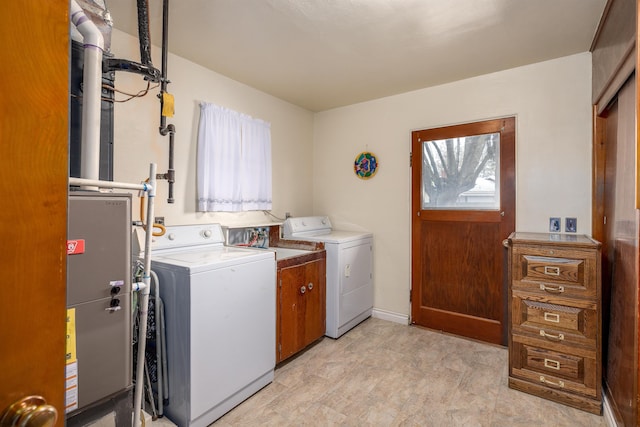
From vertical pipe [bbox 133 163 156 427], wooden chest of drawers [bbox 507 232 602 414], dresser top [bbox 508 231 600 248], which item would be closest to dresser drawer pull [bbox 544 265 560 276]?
wooden chest of drawers [bbox 507 232 602 414]

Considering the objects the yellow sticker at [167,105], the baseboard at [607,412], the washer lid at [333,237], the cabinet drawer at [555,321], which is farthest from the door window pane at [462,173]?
the yellow sticker at [167,105]

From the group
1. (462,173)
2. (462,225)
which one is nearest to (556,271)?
(462,225)

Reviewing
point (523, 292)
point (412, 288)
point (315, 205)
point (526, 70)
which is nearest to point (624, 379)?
point (523, 292)

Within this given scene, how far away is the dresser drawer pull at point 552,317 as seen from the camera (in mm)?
2129

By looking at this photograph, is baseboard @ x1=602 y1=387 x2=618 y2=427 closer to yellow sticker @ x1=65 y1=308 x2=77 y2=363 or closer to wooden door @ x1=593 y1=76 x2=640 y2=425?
wooden door @ x1=593 y1=76 x2=640 y2=425

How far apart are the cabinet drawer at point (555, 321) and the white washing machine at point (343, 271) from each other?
1.44 m

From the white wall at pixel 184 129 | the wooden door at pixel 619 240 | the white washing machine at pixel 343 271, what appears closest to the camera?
the wooden door at pixel 619 240

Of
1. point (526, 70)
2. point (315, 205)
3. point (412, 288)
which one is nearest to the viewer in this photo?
point (526, 70)

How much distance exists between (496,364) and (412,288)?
1.03m

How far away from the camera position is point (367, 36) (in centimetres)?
231

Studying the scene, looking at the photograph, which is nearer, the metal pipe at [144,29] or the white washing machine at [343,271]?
the metal pipe at [144,29]

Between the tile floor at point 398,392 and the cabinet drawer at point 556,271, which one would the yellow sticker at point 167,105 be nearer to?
the tile floor at point 398,392

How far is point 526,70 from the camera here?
2.79 meters

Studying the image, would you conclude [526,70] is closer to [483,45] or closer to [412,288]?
[483,45]
